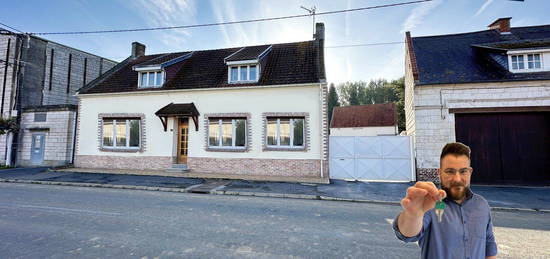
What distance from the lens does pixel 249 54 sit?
14.4 meters

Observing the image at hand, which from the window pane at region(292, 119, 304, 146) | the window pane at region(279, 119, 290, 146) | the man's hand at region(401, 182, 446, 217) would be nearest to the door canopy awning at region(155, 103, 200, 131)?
the window pane at region(279, 119, 290, 146)

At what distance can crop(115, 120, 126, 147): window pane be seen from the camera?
14.8 m

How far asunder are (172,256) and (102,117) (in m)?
14.8

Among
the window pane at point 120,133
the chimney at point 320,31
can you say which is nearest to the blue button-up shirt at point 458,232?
the chimney at point 320,31

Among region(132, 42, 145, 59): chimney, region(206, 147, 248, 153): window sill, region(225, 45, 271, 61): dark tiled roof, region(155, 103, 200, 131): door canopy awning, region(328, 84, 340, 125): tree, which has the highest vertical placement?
A: region(328, 84, 340, 125): tree

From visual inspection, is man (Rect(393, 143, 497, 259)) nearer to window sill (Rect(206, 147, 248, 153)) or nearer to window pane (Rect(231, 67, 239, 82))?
window sill (Rect(206, 147, 248, 153))

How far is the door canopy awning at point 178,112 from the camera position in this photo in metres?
13.3

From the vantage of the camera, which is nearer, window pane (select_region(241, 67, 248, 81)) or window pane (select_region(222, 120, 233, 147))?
window pane (select_region(222, 120, 233, 147))

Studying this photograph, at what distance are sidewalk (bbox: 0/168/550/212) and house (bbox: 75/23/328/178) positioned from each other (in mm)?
1969

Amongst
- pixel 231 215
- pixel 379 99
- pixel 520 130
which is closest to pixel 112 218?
pixel 231 215

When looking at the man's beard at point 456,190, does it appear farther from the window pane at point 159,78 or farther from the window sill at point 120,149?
the window pane at point 159,78

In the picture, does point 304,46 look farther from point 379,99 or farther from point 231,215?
point 379,99

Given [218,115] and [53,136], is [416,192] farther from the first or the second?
[53,136]

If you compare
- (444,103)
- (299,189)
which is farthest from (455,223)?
(444,103)
